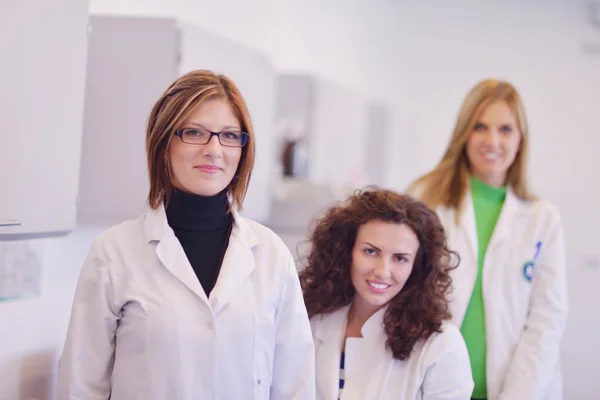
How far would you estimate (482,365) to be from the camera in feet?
7.30

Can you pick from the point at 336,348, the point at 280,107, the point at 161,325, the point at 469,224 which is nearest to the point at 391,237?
the point at 336,348

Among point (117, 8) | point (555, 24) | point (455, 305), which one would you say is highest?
point (555, 24)

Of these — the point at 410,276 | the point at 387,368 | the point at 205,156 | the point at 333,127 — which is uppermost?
the point at 333,127

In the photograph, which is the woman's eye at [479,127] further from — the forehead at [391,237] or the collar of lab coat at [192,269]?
the collar of lab coat at [192,269]

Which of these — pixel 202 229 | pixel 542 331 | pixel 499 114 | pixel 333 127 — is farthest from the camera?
pixel 333 127

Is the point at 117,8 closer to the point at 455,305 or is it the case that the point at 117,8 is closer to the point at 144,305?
the point at 144,305

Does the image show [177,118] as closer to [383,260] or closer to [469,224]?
[383,260]

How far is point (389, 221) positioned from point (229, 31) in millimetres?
1447

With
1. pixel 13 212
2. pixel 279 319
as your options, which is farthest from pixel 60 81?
pixel 279 319

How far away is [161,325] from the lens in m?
1.43

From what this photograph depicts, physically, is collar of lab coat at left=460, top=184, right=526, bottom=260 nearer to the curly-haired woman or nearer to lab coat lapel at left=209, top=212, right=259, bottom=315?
the curly-haired woman

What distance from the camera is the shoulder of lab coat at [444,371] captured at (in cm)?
184

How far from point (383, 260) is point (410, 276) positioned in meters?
0.13

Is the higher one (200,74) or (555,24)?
(555,24)
